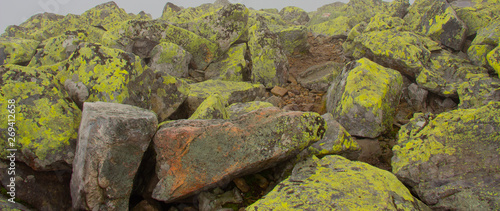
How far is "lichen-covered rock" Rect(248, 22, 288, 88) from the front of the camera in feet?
32.2

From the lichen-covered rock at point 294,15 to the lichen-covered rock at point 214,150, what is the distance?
60.6ft

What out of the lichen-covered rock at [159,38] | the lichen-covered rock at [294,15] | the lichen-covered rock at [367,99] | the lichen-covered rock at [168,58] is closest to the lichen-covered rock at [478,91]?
the lichen-covered rock at [367,99]

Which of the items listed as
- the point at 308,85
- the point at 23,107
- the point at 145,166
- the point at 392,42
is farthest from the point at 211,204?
the point at 392,42

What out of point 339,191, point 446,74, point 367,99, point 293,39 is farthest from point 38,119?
point 293,39

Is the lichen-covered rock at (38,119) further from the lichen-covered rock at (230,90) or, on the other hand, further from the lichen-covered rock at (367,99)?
the lichen-covered rock at (367,99)

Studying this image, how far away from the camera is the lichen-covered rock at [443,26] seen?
8.20 metres

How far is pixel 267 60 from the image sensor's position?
32.4 ft

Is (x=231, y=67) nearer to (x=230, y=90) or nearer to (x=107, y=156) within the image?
(x=230, y=90)

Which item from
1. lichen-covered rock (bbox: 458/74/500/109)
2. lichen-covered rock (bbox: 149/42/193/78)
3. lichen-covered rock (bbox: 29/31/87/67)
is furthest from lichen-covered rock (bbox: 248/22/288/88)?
lichen-covered rock (bbox: 29/31/87/67)

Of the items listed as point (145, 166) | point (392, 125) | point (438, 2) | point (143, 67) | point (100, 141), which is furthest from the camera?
point (438, 2)

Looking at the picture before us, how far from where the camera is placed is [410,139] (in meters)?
5.34

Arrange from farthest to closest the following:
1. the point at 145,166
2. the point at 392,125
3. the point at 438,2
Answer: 1. the point at 438,2
2. the point at 392,125
3. the point at 145,166

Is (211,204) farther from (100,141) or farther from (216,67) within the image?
(216,67)

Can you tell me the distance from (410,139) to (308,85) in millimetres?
4447
